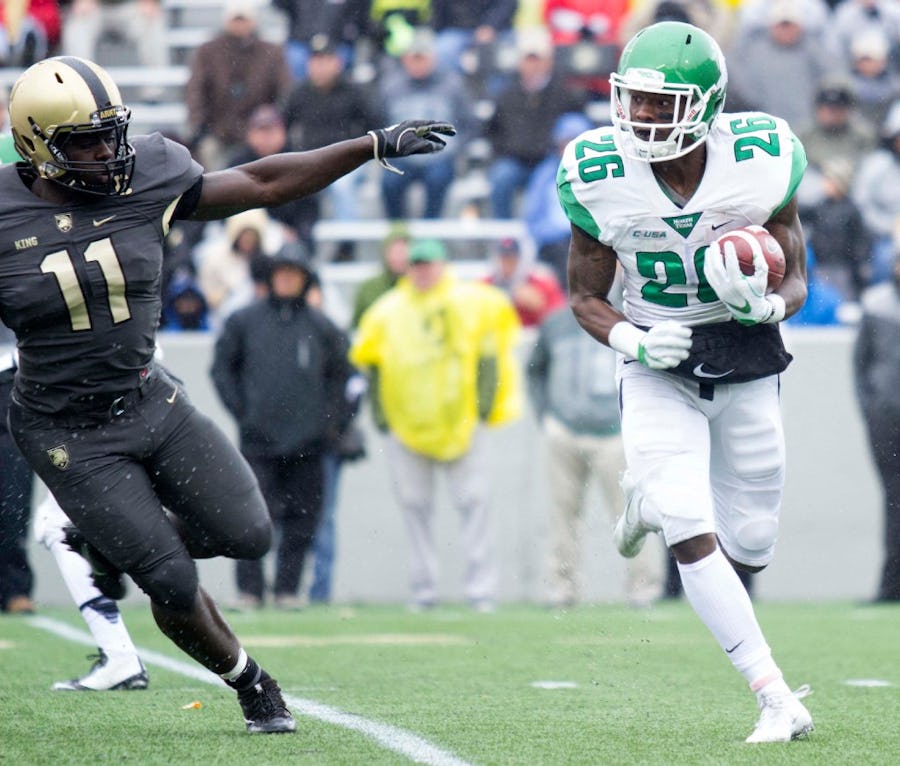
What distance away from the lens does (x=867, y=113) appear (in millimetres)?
11672

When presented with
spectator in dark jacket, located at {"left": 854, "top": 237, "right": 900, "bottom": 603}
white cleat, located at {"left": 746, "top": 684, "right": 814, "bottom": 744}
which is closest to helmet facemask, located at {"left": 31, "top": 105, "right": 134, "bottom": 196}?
white cleat, located at {"left": 746, "top": 684, "right": 814, "bottom": 744}

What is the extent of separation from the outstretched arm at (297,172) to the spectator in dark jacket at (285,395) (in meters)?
4.29

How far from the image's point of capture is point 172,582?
4398 mm

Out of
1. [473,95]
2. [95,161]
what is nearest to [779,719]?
[95,161]

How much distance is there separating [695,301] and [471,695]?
152 centimetres

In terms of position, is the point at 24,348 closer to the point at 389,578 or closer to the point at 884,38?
the point at 389,578

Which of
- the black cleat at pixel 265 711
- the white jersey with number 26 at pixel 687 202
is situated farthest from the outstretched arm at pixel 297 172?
the black cleat at pixel 265 711

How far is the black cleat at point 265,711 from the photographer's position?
180 inches

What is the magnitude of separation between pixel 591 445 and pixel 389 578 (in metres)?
1.50

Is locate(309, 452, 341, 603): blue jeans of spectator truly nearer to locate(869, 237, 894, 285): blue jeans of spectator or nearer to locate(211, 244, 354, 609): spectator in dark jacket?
locate(211, 244, 354, 609): spectator in dark jacket

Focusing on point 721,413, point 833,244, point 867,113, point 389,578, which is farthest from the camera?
point 867,113

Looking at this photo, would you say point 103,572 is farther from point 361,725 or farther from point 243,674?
point 361,725

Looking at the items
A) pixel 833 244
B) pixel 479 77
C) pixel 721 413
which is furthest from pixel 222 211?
pixel 479 77

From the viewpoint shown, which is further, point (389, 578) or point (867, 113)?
point (867, 113)
